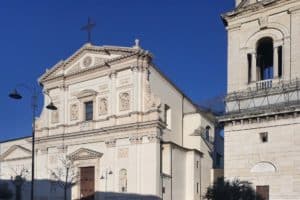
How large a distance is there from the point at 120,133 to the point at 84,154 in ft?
12.7

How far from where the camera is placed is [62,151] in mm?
38469

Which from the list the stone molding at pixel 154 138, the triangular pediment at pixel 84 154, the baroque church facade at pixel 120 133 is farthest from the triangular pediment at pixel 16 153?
the stone molding at pixel 154 138

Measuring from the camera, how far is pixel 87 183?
36.4 metres

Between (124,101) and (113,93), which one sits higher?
(113,93)

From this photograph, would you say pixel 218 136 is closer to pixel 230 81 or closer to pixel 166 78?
pixel 166 78

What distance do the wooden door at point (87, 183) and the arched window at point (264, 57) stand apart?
14.8m

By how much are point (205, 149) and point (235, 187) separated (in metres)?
12.9

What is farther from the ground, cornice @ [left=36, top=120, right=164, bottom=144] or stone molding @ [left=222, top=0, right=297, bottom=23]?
stone molding @ [left=222, top=0, right=297, bottom=23]

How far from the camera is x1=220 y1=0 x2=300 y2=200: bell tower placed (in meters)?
24.5

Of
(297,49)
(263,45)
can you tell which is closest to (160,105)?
(263,45)

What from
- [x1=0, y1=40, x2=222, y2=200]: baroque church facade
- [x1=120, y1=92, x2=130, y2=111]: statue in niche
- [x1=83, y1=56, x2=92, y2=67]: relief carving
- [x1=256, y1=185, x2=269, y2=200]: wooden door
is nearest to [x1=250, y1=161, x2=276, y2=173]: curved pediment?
[x1=256, y1=185, x2=269, y2=200]: wooden door

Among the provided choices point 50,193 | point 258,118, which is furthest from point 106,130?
point 258,118

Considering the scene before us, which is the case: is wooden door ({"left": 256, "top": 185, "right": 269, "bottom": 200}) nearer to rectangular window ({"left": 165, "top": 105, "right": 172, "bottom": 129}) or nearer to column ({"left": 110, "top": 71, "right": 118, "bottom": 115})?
rectangular window ({"left": 165, "top": 105, "right": 172, "bottom": 129})

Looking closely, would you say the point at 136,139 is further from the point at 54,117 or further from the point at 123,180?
the point at 54,117
